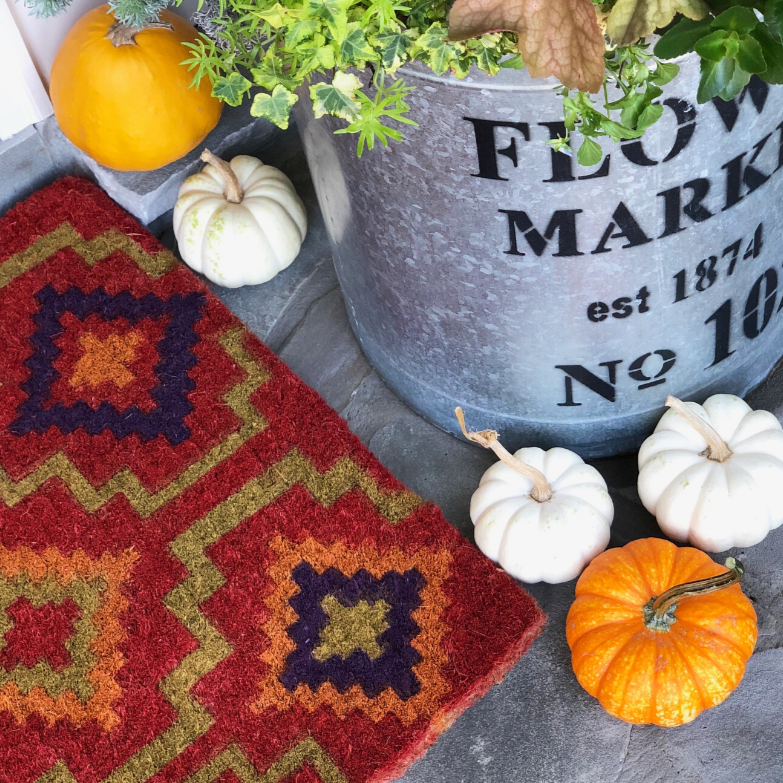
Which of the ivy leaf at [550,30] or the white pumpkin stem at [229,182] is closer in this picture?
the ivy leaf at [550,30]

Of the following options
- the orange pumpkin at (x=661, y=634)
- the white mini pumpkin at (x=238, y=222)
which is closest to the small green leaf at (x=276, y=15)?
the orange pumpkin at (x=661, y=634)

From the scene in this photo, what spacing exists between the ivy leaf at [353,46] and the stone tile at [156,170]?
1.17 meters

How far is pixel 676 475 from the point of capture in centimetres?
150

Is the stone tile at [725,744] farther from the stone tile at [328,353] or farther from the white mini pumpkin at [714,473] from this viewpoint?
the stone tile at [328,353]

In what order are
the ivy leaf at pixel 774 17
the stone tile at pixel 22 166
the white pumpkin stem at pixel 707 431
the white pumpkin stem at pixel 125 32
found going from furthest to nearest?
the stone tile at pixel 22 166 → the white pumpkin stem at pixel 125 32 → the white pumpkin stem at pixel 707 431 → the ivy leaf at pixel 774 17

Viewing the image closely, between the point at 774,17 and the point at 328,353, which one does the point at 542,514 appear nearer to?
the point at 328,353

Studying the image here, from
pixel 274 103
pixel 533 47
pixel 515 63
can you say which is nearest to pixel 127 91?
pixel 274 103

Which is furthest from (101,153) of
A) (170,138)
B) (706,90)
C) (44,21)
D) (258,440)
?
(706,90)

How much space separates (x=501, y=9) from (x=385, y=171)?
42 centimetres

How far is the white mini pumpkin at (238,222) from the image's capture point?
1902 mm

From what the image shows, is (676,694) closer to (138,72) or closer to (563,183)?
(563,183)

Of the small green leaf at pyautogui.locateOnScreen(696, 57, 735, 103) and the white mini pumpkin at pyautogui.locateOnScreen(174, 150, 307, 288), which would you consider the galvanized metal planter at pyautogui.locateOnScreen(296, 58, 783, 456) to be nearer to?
the small green leaf at pyautogui.locateOnScreen(696, 57, 735, 103)

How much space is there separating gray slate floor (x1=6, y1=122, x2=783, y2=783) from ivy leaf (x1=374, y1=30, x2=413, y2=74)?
92 cm

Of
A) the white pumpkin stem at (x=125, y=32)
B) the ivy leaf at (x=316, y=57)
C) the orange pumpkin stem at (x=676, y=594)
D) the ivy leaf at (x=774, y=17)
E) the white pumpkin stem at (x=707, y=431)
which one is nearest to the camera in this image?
the ivy leaf at (x=774, y=17)
